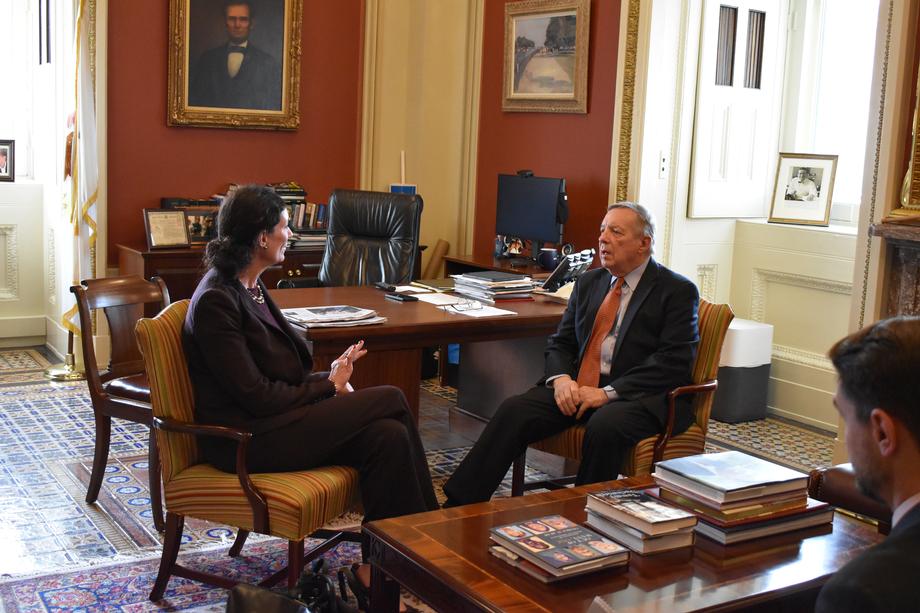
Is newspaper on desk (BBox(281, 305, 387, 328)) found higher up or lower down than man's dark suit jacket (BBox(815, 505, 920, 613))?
lower down

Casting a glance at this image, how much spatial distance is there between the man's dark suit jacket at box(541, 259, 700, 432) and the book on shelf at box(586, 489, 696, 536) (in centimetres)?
110

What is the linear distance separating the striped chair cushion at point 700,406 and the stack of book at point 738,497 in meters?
1.02

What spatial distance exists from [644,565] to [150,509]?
2.35 metres

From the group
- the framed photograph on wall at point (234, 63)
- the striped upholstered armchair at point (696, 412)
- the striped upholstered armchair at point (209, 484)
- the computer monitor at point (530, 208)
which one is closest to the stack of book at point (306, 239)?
the framed photograph on wall at point (234, 63)

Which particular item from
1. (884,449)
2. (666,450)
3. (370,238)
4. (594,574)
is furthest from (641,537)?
(370,238)

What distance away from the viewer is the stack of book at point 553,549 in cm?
227

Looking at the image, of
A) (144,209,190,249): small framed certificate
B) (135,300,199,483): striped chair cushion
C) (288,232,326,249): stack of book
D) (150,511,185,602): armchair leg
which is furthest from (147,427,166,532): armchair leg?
(288,232,326,249): stack of book

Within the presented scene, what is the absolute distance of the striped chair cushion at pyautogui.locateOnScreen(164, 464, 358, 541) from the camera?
2959 mm

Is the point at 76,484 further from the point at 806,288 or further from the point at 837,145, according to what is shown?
the point at 837,145

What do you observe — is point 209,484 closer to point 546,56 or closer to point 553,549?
point 553,549

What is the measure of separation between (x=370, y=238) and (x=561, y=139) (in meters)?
1.49

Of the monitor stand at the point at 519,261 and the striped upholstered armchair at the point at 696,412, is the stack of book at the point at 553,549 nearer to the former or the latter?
the striped upholstered armchair at the point at 696,412

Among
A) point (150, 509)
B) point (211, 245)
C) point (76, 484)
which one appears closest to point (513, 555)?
point (211, 245)

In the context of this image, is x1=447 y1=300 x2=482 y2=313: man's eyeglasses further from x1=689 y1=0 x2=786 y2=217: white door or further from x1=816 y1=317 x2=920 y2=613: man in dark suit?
x1=816 y1=317 x2=920 y2=613: man in dark suit
